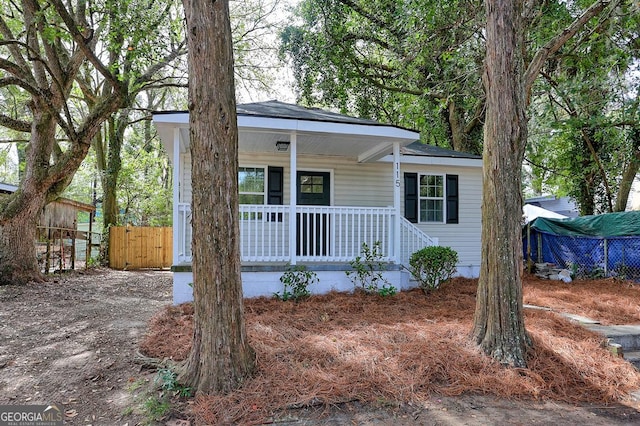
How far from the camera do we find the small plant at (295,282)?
22.3ft

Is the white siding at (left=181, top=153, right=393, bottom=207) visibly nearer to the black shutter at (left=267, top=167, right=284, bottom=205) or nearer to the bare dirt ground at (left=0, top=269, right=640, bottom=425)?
the black shutter at (left=267, top=167, right=284, bottom=205)

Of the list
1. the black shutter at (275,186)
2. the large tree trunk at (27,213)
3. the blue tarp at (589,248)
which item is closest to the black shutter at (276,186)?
the black shutter at (275,186)

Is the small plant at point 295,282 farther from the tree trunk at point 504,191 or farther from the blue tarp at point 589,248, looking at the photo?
the blue tarp at point 589,248

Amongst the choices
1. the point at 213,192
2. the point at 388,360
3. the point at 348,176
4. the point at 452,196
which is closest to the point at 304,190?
the point at 348,176

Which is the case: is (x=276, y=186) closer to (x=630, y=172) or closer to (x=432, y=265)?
(x=432, y=265)

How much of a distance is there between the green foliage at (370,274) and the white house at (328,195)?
0.18 m

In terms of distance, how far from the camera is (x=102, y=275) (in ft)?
39.4

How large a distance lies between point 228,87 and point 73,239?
37.8ft

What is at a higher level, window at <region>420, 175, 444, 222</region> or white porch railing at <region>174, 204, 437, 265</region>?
window at <region>420, 175, 444, 222</region>

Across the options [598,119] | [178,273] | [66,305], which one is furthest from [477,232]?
[66,305]

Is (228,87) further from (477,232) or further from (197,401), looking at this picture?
(477,232)

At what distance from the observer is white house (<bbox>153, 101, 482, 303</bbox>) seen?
22.6 ft

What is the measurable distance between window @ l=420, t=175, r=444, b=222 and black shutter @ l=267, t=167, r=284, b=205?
3.69 metres

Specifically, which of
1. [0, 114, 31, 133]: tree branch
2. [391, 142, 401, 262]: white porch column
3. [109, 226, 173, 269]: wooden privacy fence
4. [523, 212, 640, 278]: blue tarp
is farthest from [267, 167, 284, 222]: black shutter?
[109, 226, 173, 269]: wooden privacy fence
